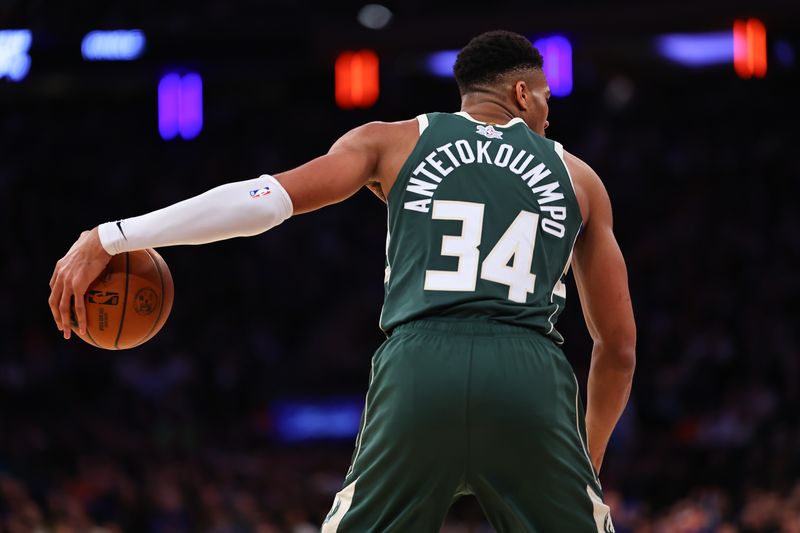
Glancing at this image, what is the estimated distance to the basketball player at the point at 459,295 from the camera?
3221 mm

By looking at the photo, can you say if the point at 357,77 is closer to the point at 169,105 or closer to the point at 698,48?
the point at 169,105

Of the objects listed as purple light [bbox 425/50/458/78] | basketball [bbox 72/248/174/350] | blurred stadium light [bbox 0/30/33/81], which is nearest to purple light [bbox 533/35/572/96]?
purple light [bbox 425/50/458/78]

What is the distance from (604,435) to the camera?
12.8 feet

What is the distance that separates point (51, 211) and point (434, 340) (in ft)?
47.1

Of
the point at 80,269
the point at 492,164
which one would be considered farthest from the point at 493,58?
the point at 80,269

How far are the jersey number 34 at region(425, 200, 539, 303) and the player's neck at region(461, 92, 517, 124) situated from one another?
433 mm

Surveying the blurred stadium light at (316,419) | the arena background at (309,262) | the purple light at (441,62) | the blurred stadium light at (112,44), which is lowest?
the blurred stadium light at (316,419)

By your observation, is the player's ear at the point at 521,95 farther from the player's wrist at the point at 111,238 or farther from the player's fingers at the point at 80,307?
the player's fingers at the point at 80,307

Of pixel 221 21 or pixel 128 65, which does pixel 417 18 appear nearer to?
pixel 221 21

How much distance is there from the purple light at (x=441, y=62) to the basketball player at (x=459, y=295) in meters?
10.7

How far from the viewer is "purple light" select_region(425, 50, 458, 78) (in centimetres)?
1433

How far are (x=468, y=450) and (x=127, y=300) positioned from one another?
116 centimetres

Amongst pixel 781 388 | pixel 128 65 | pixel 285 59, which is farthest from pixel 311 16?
pixel 781 388

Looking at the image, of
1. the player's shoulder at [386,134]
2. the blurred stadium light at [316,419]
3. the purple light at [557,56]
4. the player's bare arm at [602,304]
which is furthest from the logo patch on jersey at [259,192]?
the blurred stadium light at [316,419]
